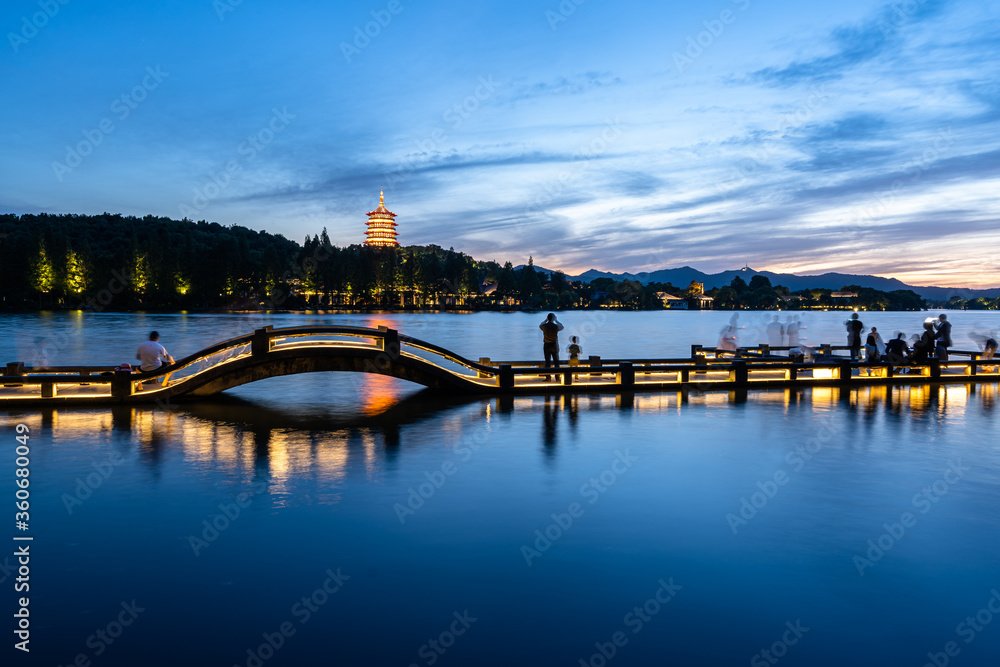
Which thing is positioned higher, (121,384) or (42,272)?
(42,272)

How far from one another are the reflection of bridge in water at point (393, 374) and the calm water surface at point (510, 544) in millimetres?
3399

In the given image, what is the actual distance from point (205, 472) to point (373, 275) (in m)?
156

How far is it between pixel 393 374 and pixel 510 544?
43.2 ft

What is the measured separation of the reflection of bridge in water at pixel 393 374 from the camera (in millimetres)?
18984

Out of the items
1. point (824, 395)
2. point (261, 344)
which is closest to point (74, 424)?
point (261, 344)

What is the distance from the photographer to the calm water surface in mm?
5879

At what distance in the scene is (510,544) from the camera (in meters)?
8.09

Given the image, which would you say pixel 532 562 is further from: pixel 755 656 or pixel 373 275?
pixel 373 275

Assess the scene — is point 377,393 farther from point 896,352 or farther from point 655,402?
point 896,352

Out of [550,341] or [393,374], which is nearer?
[393,374]

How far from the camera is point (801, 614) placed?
251 inches

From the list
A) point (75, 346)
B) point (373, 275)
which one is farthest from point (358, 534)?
point (373, 275)

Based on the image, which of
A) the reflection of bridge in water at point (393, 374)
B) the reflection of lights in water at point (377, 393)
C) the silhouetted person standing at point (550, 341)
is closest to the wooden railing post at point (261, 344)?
the reflection of bridge in water at point (393, 374)

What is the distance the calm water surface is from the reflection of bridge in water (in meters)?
3.40
